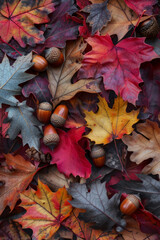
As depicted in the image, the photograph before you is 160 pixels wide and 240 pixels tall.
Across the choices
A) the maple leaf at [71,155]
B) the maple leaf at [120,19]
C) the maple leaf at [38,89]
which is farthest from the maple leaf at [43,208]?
the maple leaf at [120,19]

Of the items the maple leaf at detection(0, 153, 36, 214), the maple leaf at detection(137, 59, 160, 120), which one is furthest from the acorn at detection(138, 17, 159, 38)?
the maple leaf at detection(0, 153, 36, 214)

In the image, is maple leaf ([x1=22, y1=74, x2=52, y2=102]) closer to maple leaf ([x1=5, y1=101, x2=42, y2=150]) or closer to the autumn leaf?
maple leaf ([x1=5, y1=101, x2=42, y2=150])

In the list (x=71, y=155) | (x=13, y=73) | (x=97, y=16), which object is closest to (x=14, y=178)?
(x=71, y=155)

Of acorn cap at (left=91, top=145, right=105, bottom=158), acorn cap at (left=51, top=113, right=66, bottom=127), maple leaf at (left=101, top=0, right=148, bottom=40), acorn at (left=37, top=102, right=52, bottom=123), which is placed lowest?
acorn cap at (left=91, top=145, right=105, bottom=158)

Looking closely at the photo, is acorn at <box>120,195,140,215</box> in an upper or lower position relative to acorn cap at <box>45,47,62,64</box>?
lower

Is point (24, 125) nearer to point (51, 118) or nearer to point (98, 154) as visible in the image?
point (51, 118)

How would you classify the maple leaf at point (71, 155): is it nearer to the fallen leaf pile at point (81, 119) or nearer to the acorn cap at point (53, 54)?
the fallen leaf pile at point (81, 119)

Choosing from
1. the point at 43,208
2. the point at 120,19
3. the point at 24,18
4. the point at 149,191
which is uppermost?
the point at 24,18
